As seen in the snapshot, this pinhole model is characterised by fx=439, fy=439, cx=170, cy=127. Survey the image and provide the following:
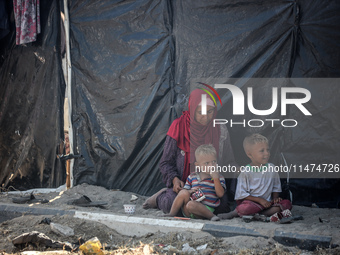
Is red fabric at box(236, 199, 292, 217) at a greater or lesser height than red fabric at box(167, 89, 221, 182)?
lesser

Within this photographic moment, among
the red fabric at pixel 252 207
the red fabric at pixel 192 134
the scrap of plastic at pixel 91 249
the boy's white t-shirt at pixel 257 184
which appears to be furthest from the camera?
Result: the red fabric at pixel 192 134

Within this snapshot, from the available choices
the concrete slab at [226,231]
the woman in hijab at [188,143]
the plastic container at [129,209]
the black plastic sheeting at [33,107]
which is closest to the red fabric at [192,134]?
the woman in hijab at [188,143]

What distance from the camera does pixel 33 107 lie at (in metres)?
6.78

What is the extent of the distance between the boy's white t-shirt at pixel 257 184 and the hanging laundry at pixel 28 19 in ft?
12.3

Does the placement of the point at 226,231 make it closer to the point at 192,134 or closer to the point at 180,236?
the point at 180,236

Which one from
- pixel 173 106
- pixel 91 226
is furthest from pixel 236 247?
pixel 173 106

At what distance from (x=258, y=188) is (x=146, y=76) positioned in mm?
2229

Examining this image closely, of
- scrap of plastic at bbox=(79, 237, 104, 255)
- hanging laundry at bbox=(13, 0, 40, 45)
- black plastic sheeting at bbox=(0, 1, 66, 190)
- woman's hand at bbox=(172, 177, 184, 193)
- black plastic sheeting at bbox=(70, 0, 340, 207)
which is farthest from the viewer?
black plastic sheeting at bbox=(0, 1, 66, 190)

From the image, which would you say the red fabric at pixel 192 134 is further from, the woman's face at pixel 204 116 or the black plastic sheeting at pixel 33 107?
the black plastic sheeting at pixel 33 107

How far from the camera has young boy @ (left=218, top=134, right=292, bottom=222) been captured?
4.66 m

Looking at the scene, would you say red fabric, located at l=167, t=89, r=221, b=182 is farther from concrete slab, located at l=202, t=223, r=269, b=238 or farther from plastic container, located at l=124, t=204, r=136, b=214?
concrete slab, located at l=202, t=223, r=269, b=238

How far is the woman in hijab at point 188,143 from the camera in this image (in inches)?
205

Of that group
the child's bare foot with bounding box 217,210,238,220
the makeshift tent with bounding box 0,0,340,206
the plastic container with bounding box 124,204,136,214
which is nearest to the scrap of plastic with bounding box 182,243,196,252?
the child's bare foot with bounding box 217,210,238,220

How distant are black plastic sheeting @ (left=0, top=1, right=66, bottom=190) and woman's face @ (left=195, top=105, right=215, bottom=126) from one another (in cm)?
240
